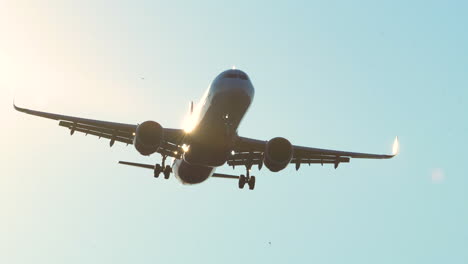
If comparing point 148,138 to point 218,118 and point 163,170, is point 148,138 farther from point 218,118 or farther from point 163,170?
point 163,170

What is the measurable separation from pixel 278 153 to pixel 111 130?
9.15 m

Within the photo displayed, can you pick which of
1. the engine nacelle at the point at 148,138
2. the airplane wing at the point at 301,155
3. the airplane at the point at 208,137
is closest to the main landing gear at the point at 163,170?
the airplane at the point at 208,137

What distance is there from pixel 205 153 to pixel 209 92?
9.53ft

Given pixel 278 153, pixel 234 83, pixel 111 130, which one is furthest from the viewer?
pixel 111 130

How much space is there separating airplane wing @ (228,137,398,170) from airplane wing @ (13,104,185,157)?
3.27 m

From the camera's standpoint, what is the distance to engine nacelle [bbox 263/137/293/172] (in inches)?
1292

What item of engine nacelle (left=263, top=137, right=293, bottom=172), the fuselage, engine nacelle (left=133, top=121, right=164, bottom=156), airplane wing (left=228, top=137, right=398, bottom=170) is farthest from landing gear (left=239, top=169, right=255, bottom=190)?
engine nacelle (left=133, top=121, right=164, bottom=156)

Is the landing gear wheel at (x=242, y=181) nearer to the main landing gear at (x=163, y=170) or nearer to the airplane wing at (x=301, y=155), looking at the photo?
the airplane wing at (x=301, y=155)

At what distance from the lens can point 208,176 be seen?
3659 cm

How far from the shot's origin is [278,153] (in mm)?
32875

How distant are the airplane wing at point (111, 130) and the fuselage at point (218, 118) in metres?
1.07

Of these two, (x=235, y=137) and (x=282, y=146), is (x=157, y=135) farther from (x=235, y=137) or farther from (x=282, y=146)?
(x=282, y=146)

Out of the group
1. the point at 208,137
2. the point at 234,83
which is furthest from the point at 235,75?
the point at 208,137

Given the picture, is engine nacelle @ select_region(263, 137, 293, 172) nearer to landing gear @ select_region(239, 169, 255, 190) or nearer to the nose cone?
the nose cone
